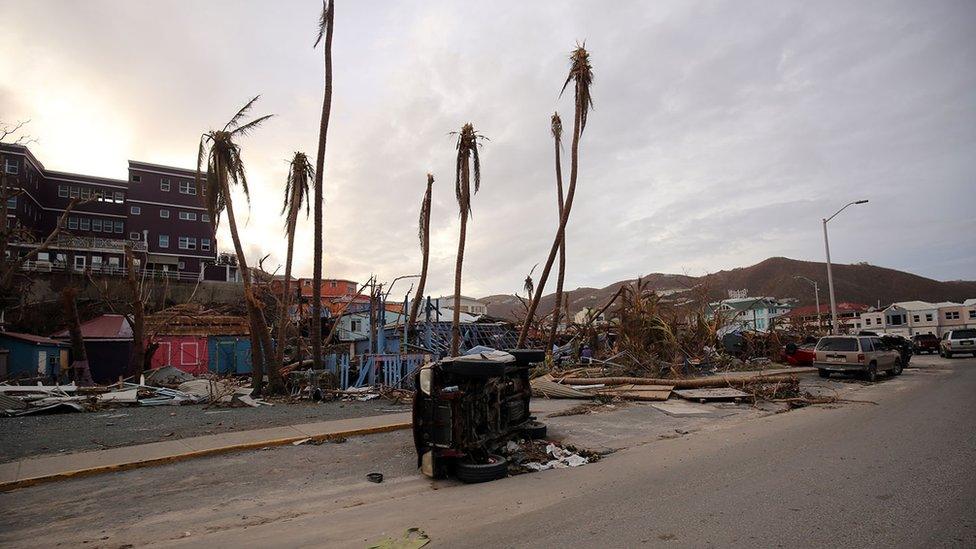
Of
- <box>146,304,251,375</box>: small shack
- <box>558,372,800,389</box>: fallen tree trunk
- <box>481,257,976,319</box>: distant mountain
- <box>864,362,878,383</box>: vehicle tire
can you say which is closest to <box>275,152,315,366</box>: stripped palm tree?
<box>146,304,251,375</box>: small shack

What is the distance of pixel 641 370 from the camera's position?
1864cm

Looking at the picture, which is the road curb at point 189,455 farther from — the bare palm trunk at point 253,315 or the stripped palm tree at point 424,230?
the stripped palm tree at point 424,230

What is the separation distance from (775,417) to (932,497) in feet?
21.1

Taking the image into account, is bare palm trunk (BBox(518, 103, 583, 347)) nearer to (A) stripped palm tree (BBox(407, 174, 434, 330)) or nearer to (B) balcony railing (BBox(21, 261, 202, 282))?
(A) stripped palm tree (BBox(407, 174, 434, 330))

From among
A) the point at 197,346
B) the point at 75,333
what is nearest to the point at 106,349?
the point at 197,346

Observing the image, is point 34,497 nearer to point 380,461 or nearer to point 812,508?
point 380,461

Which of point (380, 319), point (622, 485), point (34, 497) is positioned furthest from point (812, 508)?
point (380, 319)

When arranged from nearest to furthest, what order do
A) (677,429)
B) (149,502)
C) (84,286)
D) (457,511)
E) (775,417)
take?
1. (457,511)
2. (149,502)
3. (677,429)
4. (775,417)
5. (84,286)

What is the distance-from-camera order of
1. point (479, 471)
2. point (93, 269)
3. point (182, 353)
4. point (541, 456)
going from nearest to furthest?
point (479, 471), point (541, 456), point (182, 353), point (93, 269)

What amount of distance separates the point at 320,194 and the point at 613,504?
15195mm

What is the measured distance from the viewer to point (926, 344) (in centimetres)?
4097

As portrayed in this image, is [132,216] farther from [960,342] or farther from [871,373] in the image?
[960,342]

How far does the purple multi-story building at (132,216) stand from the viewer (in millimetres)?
51062

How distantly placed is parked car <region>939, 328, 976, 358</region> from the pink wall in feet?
145
